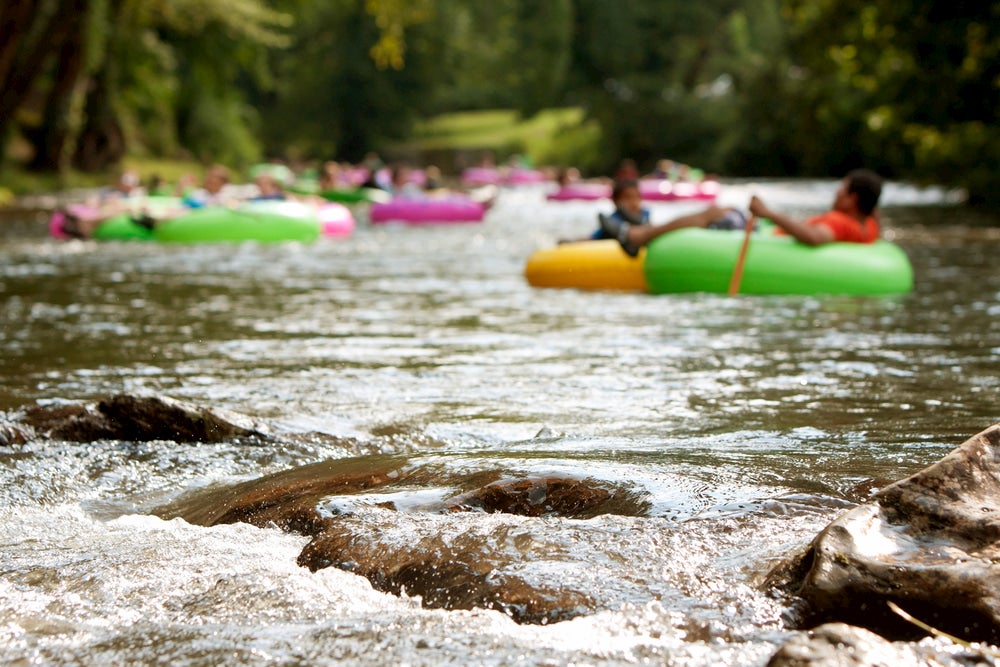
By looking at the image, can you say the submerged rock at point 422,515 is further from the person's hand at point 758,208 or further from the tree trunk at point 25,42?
the tree trunk at point 25,42

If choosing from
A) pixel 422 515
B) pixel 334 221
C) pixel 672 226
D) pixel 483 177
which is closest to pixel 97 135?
pixel 483 177

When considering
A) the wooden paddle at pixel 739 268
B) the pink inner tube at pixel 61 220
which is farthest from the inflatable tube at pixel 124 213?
the wooden paddle at pixel 739 268

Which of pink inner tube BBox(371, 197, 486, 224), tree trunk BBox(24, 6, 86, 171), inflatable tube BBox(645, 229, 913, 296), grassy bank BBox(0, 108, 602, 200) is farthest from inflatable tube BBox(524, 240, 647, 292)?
grassy bank BBox(0, 108, 602, 200)

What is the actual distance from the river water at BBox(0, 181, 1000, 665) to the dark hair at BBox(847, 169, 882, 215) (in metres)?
0.85

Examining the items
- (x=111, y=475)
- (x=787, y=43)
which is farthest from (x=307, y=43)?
(x=111, y=475)

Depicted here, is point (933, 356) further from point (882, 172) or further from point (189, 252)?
point (882, 172)

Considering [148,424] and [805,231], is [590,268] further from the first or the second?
[148,424]

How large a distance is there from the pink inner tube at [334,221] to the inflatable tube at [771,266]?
862 centimetres

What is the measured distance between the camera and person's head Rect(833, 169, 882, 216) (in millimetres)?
10000

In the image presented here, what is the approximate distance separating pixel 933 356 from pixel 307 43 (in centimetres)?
5088

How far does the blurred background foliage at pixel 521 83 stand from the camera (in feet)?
68.7

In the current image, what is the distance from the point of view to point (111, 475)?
184 inches

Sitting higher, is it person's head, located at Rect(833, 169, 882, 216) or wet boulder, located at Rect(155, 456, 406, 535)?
person's head, located at Rect(833, 169, 882, 216)

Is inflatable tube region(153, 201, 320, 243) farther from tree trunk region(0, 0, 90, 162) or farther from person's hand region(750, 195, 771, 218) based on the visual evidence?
person's hand region(750, 195, 771, 218)
